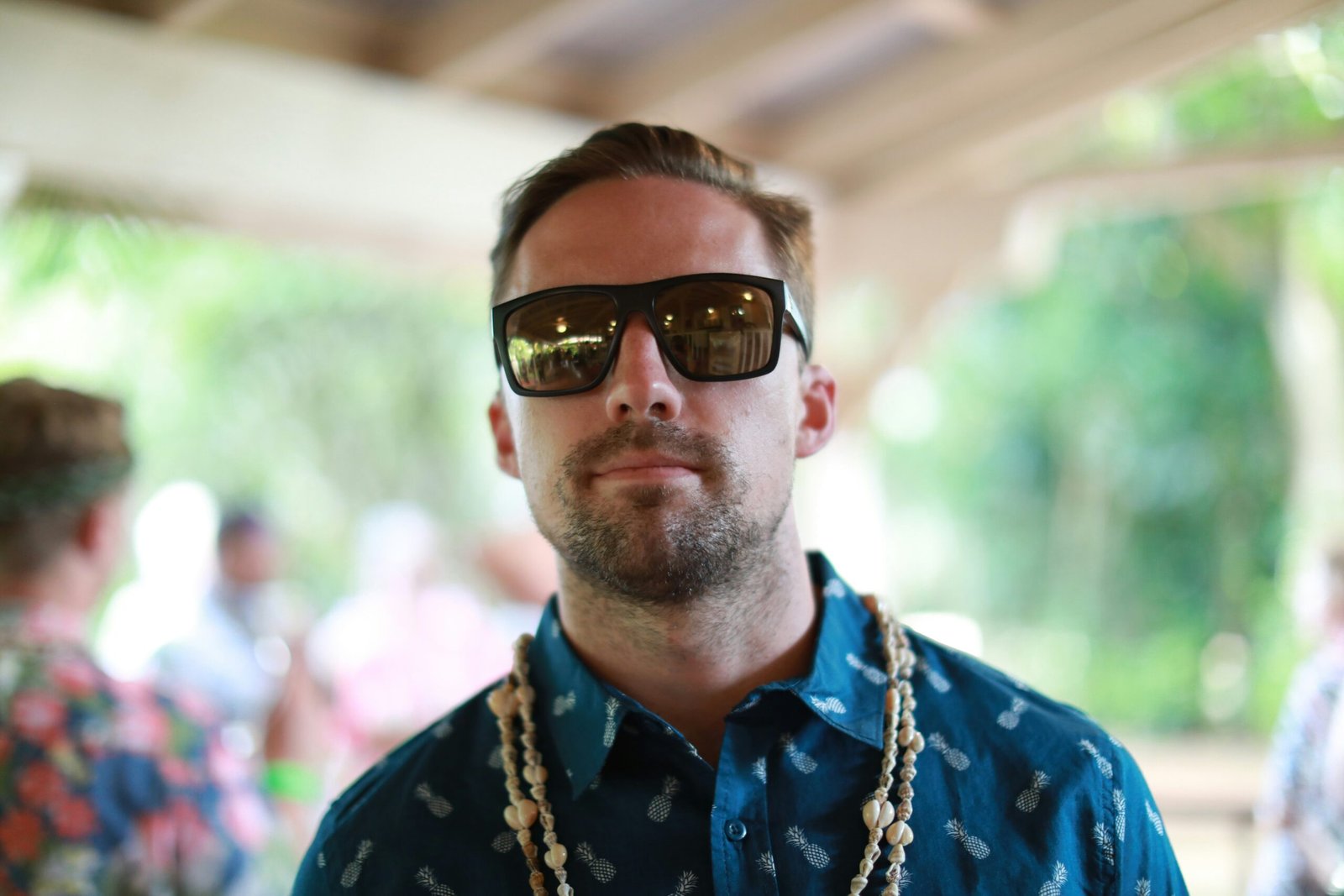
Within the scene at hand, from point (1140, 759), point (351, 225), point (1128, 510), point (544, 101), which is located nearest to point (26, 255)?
point (351, 225)

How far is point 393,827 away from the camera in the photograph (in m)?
1.24

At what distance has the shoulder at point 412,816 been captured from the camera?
48.0 inches

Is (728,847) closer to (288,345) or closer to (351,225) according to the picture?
(351,225)

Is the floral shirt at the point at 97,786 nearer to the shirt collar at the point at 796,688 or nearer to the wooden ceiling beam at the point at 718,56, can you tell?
the shirt collar at the point at 796,688

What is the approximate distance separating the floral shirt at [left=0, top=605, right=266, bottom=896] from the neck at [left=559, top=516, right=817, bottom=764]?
3.09 ft

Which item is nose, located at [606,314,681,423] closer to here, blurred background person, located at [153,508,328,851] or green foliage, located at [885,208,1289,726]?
blurred background person, located at [153,508,328,851]

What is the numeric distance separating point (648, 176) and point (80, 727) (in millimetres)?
1275

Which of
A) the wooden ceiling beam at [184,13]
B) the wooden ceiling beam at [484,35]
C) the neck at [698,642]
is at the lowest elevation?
the neck at [698,642]

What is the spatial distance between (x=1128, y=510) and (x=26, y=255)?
32.5 ft

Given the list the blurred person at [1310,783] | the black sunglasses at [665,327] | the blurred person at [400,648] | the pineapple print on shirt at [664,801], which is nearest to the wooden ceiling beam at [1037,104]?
the blurred person at [1310,783]

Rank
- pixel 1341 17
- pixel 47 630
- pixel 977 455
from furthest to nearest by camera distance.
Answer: pixel 977 455
pixel 1341 17
pixel 47 630

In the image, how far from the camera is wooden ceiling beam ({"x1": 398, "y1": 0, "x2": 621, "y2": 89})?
297 centimetres

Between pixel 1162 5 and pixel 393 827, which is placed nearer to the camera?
pixel 393 827

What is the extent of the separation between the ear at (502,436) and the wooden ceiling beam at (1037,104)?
8.82ft
